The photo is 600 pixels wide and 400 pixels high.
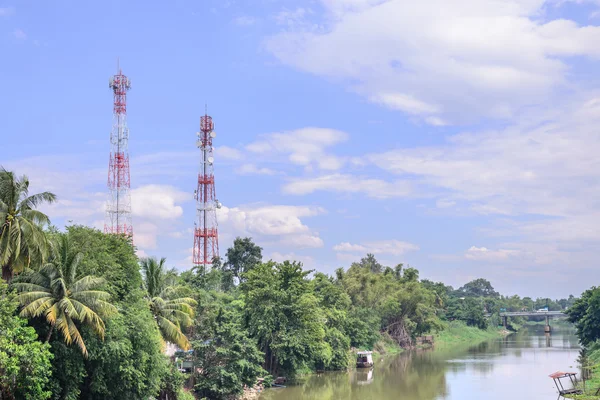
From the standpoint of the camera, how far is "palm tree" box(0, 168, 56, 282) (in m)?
20.0

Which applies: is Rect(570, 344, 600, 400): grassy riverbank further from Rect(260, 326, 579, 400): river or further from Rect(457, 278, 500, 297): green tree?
Rect(457, 278, 500, 297): green tree

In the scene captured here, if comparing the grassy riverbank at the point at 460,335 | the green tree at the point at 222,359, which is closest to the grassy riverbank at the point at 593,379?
the green tree at the point at 222,359

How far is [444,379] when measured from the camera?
45906mm

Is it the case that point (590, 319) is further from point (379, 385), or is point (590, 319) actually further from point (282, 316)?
point (282, 316)

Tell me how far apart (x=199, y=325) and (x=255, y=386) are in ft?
21.8

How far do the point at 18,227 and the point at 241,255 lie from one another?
43.8m

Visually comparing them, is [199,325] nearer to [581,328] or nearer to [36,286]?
[36,286]

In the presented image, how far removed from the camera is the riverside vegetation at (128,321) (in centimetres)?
2025

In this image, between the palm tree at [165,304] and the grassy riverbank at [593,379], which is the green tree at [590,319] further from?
Result: the palm tree at [165,304]

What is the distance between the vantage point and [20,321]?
65.1ft

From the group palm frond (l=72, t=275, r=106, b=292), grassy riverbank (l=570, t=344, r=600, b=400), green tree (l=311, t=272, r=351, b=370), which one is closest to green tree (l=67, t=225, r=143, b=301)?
palm frond (l=72, t=275, r=106, b=292)

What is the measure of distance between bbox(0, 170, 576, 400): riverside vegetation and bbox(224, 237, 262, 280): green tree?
10.4 meters

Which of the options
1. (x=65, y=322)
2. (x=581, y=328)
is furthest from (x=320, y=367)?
(x=65, y=322)

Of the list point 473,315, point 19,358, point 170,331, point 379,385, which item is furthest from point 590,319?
point 473,315
